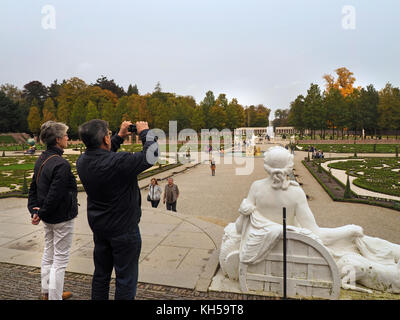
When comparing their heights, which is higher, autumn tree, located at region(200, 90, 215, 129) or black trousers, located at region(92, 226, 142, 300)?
autumn tree, located at region(200, 90, 215, 129)

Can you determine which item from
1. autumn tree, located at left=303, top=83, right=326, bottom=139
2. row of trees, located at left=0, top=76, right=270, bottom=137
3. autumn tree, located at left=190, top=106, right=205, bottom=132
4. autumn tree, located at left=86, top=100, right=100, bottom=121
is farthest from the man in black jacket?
autumn tree, located at left=86, top=100, right=100, bottom=121

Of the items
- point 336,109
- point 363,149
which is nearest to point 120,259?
point 363,149

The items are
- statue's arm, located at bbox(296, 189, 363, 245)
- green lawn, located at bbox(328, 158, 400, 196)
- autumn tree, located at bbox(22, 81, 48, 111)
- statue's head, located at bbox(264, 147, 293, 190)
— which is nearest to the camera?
statue's head, located at bbox(264, 147, 293, 190)

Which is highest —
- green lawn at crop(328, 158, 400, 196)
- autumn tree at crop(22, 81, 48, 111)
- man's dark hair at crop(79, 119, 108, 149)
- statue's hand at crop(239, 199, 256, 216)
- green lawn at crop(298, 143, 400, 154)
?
autumn tree at crop(22, 81, 48, 111)

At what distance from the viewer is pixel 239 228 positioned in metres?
4.28

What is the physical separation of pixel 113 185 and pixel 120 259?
2.40ft

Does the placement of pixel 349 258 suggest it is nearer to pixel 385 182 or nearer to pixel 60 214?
pixel 60 214

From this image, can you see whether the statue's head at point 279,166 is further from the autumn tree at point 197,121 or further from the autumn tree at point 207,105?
the autumn tree at point 207,105

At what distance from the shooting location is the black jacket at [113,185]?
251cm

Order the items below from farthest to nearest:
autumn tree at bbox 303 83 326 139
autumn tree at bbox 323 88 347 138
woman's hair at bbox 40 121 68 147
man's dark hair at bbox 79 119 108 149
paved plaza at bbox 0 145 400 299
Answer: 1. autumn tree at bbox 323 88 347 138
2. autumn tree at bbox 303 83 326 139
3. paved plaza at bbox 0 145 400 299
4. woman's hair at bbox 40 121 68 147
5. man's dark hair at bbox 79 119 108 149

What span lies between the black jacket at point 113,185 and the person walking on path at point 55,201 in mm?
699

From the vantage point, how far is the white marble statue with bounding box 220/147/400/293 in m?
3.81

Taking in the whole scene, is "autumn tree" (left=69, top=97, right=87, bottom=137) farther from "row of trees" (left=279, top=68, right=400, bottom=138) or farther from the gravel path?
the gravel path
